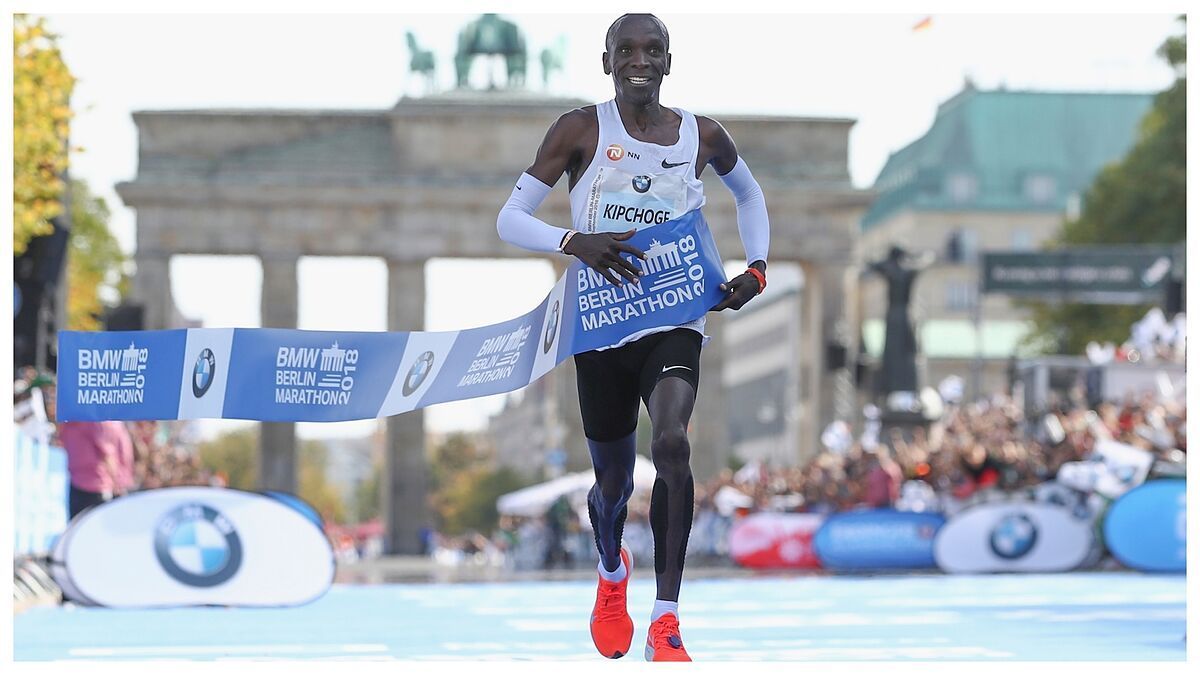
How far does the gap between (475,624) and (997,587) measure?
6775 millimetres

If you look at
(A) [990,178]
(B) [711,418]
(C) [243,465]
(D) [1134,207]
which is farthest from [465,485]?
(B) [711,418]

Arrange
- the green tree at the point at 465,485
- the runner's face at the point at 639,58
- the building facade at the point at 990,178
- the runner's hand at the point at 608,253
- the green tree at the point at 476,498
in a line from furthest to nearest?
the green tree at the point at 465,485 < the green tree at the point at 476,498 < the building facade at the point at 990,178 < the runner's face at the point at 639,58 < the runner's hand at the point at 608,253

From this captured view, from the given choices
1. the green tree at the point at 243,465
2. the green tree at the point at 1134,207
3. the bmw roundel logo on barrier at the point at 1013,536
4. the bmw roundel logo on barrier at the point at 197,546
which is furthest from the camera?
the green tree at the point at 243,465

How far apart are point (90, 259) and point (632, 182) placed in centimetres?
5887

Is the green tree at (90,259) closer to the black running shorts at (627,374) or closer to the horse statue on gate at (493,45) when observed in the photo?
the horse statue on gate at (493,45)

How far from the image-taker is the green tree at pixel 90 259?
56.5 metres

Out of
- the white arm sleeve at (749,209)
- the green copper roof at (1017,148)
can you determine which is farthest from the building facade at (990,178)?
the white arm sleeve at (749,209)

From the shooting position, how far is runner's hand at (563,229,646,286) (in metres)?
7.63

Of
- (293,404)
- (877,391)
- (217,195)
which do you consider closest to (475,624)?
(293,404)

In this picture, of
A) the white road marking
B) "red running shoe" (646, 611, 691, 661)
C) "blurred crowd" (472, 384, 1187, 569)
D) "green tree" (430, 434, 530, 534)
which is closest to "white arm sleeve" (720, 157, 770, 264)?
"red running shoe" (646, 611, 691, 661)

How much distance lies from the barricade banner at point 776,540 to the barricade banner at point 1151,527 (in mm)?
5854

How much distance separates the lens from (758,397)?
153 m

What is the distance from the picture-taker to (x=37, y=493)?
16.6 m

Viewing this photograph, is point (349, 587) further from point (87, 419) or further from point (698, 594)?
point (87, 419)
